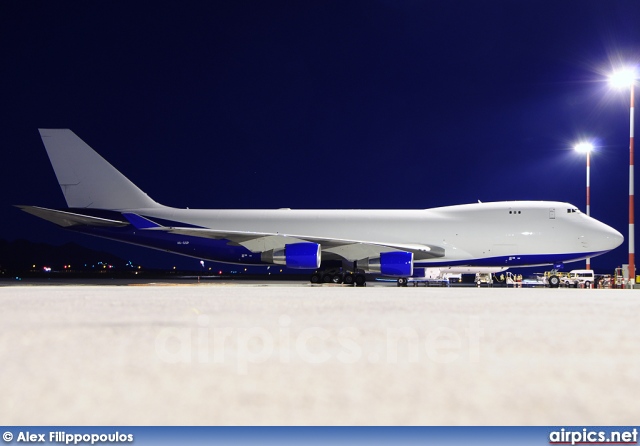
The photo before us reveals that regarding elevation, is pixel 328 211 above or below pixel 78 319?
above

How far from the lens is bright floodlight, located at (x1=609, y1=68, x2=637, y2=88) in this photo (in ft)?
94.8

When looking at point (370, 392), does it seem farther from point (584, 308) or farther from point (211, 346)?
point (584, 308)

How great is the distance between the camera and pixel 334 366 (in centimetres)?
469

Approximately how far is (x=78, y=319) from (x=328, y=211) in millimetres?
22113

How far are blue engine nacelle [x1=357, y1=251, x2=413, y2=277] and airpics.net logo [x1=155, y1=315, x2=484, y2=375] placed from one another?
1815 centimetres

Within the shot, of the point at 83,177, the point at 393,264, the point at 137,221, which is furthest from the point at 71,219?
the point at 393,264

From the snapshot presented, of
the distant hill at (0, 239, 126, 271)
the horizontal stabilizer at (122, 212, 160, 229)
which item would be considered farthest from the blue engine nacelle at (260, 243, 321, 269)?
the distant hill at (0, 239, 126, 271)

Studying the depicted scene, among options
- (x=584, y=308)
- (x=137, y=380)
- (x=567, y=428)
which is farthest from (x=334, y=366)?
(x=584, y=308)

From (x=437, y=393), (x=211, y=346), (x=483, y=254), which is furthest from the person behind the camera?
(x=483, y=254)

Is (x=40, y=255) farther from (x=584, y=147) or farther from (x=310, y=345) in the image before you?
(x=310, y=345)

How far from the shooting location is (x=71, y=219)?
28.0 meters

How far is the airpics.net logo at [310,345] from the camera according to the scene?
4.98 m

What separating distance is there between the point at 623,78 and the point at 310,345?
31087mm

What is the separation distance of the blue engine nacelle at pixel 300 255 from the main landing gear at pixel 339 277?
2.32m
